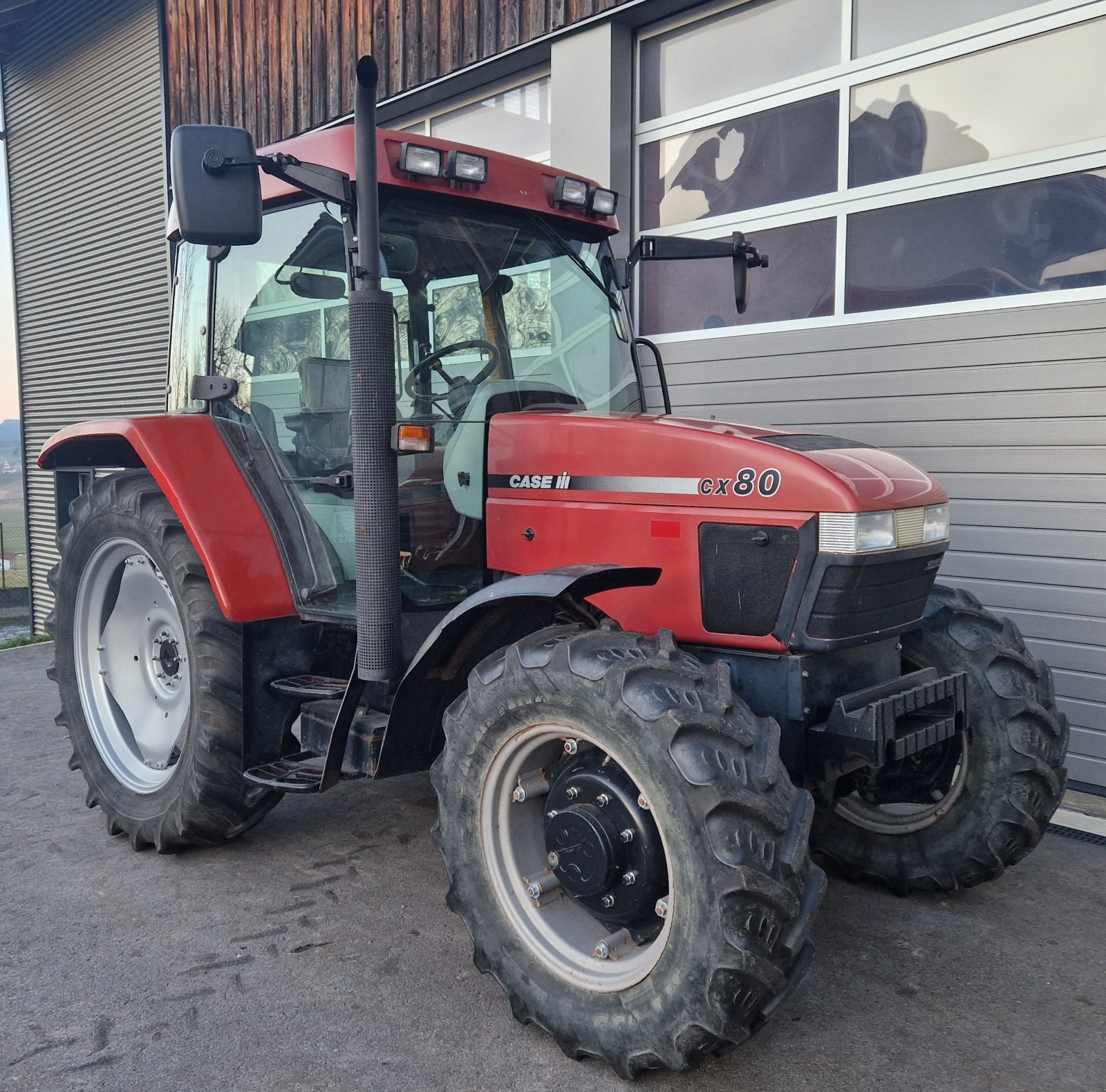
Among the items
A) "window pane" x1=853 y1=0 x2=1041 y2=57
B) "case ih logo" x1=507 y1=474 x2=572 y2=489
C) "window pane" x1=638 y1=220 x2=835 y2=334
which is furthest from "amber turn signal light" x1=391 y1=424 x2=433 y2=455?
"window pane" x1=853 y1=0 x2=1041 y2=57

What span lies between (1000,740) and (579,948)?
142 centimetres

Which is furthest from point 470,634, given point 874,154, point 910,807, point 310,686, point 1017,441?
point 874,154

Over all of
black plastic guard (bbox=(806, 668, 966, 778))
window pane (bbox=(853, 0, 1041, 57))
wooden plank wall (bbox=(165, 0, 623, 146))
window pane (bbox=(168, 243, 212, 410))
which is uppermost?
wooden plank wall (bbox=(165, 0, 623, 146))

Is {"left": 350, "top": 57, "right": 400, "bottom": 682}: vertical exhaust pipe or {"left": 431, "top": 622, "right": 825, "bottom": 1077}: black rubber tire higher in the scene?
{"left": 350, "top": 57, "right": 400, "bottom": 682}: vertical exhaust pipe

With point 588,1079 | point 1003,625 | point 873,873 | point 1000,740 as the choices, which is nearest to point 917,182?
point 1003,625

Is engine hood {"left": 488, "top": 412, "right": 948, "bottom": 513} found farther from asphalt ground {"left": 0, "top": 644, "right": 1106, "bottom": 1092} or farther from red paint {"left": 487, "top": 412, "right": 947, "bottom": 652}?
asphalt ground {"left": 0, "top": 644, "right": 1106, "bottom": 1092}

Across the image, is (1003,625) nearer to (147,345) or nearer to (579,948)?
(579,948)

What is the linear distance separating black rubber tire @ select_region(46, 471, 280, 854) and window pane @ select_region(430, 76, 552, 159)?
372cm

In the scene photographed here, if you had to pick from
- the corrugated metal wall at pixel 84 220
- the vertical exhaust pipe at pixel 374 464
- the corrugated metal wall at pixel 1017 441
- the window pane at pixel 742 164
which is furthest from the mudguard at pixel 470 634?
the corrugated metal wall at pixel 84 220

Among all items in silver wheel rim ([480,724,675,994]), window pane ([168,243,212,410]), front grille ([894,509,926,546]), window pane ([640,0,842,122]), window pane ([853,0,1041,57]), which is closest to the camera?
silver wheel rim ([480,724,675,994])

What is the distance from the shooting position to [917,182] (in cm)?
466

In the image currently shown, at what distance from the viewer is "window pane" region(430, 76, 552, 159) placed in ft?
20.9

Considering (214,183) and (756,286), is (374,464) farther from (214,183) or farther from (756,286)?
(756,286)

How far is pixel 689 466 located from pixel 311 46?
6.56 metres
